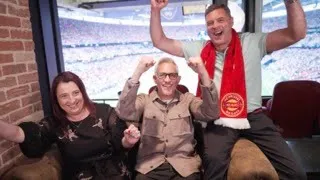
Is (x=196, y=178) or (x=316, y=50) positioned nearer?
(x=196, y=178)

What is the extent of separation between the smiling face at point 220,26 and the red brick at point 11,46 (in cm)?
125

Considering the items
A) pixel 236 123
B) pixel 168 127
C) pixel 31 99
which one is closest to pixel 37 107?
pixel 31 99

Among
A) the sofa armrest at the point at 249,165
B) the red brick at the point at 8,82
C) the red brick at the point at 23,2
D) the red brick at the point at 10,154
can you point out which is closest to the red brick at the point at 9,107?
the red brick at the point at 8,82

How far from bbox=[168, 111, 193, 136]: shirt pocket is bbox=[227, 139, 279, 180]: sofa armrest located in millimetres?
309

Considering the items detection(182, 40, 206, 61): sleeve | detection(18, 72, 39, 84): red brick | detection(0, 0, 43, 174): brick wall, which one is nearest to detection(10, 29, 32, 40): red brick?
detection(0, 0, 43, 174): brick wall

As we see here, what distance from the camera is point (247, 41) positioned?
1.75 meters

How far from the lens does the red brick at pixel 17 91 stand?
1.67 meters

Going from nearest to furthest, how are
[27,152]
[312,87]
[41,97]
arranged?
[27,152]
[41,97]
[312,87]

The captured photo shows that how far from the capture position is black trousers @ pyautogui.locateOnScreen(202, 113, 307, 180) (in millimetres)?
1534

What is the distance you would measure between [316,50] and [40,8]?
2760mm

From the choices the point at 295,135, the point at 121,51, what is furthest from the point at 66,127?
the point at 295,135

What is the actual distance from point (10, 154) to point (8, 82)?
18.0 inches

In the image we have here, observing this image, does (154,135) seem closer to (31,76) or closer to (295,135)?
(31,76)

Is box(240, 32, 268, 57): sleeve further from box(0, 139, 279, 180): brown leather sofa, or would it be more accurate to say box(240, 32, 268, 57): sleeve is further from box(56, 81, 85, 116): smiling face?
box(56, 81, 85, 116): smiling face
